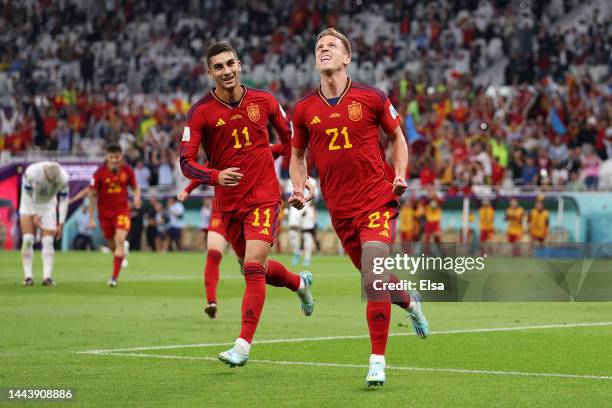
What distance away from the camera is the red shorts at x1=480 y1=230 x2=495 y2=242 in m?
32.8

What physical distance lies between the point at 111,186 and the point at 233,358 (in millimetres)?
12847

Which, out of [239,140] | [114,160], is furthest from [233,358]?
[114,160]

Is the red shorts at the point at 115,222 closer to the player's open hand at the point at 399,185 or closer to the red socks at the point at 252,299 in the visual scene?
the red socks at the point at 252,299

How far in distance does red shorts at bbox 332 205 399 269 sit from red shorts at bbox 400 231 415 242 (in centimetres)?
2458

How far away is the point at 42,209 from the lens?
71.5 ft

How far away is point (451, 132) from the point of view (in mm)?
34500

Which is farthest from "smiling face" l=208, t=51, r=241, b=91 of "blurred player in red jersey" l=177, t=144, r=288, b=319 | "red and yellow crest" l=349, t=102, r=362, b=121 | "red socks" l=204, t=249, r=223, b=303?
"red socks" l=204, t=249, r=223, b=303

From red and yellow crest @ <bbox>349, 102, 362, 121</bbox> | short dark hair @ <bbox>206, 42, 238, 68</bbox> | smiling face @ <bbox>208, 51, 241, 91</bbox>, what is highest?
short dark hair @ <bbox>206, 42, 238, 68</bbox>

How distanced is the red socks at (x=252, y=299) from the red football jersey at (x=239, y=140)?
724mm

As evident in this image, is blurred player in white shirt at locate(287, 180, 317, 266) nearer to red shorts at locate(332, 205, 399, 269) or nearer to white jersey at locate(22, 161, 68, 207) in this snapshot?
white jersey at locate(22, 161, 68, 207)

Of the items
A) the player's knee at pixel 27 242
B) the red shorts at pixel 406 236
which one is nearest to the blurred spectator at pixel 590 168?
the red shorts at pixel 406 236

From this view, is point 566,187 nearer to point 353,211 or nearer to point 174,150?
point 174,150

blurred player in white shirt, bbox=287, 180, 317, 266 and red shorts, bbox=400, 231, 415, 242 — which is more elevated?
blurred player in white shirt, bbox=287, 180, 317, 266

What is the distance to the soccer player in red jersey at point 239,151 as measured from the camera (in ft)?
35.1
